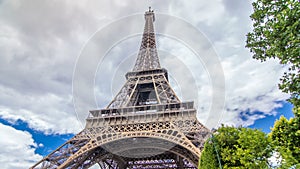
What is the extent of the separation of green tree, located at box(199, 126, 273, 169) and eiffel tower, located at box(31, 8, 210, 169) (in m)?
3.29

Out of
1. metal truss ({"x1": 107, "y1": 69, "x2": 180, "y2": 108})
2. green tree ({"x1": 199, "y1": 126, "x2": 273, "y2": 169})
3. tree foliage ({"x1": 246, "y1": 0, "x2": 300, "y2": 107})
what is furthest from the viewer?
metal truss ({"x1": 107, "y1": 69, "x2": 180, "y2": 108})

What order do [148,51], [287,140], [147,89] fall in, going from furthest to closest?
[148,51]
[147,89]
[287,140]

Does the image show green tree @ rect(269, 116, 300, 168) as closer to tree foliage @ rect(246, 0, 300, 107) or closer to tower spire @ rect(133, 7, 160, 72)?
tree foliage @ rect(246, 0, 300, 107)

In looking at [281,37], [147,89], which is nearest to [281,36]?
[281,37]

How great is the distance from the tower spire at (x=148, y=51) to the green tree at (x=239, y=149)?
661 inches

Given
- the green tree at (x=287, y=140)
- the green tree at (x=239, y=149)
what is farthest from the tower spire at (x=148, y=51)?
the green tree at (x=287, y=140)

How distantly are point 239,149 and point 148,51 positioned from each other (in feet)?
73.6

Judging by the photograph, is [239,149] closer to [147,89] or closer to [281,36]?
[281,36]

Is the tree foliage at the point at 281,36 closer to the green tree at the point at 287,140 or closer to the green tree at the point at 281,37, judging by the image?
the green tree at the point at 281,37

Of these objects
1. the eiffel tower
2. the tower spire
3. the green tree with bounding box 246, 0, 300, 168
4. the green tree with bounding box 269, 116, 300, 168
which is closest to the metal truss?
the eiffel tower

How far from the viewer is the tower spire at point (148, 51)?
92.2 ft

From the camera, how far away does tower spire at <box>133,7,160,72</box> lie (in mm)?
28109

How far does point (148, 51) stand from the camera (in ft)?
99.1

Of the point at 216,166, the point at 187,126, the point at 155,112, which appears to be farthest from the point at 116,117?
the point at 216,166
